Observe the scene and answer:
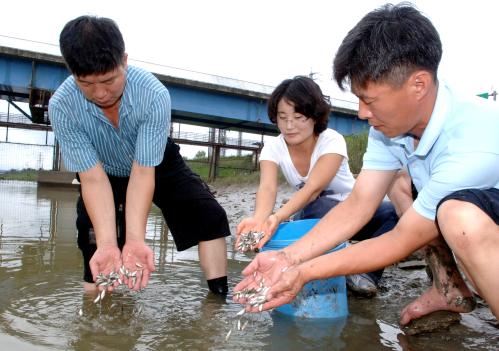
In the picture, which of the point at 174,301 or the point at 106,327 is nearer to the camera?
the point at 106,327

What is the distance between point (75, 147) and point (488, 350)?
2.13 meters

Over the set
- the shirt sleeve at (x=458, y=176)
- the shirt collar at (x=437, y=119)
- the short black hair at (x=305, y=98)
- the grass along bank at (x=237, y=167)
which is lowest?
the grass along bank at (x=237, y=167)

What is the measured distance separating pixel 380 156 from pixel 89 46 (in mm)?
1399

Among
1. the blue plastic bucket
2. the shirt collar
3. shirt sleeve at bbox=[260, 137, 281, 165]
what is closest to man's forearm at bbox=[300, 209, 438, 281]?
the shirt collar

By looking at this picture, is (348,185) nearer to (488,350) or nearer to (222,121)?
(488,350)

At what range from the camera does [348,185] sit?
Result: 3240mm

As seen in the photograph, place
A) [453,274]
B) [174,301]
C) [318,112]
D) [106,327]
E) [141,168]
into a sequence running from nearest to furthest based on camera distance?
[106,327] → [453,274] → [141,168] → [174,301] → [318,112]

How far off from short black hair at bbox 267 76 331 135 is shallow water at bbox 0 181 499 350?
1.14 meters

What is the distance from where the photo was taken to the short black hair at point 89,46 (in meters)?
2.06

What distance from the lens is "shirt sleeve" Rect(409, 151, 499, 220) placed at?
5.38 ft

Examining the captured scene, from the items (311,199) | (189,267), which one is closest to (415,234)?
(311,199)

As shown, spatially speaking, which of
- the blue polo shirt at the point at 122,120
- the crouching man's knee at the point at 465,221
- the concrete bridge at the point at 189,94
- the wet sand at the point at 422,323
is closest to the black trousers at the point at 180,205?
the blue polo shirt at the point at 122,120

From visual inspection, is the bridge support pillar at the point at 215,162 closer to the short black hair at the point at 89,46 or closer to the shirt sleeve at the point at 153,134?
the shirt sleeve at the point at 153,134

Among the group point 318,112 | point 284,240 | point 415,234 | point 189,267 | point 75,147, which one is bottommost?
point 189,267
